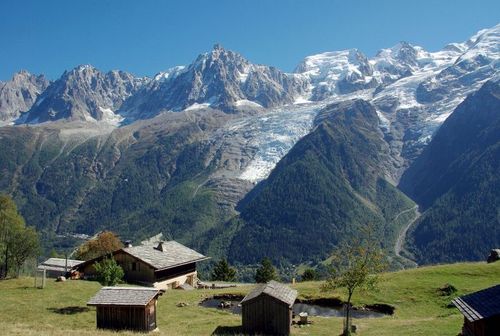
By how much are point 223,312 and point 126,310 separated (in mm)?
16092

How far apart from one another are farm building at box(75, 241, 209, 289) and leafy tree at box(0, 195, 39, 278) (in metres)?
10.8

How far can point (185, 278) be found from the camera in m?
96.9

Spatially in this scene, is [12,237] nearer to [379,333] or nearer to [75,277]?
[75,277]

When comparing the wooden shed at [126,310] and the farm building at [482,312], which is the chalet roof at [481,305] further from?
the wooden shed at [126,310]

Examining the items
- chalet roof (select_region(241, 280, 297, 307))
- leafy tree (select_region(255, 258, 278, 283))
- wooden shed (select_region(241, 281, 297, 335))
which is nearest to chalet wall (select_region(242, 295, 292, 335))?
wooden shed (select_region(241, 281, 297, 335))

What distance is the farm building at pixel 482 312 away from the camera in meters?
37.2

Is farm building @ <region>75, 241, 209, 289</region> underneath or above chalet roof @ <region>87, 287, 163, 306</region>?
above

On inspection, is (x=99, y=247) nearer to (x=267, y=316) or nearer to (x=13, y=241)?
(x=13, y=241)

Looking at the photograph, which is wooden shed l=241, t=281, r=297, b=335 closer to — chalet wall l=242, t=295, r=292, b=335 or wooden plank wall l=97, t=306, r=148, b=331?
chalet wall l=242, t=295, r=292, b=335

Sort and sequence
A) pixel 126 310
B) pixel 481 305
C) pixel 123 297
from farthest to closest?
pixel 123 297 → pixel 126 310 → pixel 481 305

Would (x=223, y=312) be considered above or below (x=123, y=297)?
below

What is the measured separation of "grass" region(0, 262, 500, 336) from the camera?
51.2 m

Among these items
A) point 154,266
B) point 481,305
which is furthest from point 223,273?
point 481,305

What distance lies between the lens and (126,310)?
51.3m
